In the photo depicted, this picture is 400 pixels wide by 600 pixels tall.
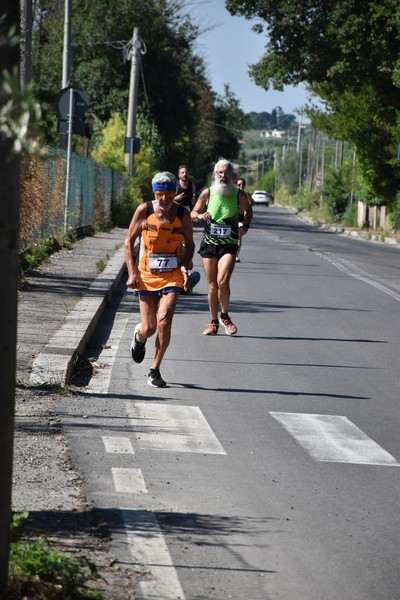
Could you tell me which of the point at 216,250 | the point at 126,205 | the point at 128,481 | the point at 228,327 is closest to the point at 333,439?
the point at 128,481

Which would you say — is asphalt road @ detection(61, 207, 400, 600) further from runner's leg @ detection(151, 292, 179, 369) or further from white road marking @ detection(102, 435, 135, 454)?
runner's leg @ detection(151, 292, 179, 369)

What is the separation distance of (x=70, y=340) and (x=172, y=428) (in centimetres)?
318

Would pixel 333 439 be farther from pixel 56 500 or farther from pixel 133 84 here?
pixel 133 84

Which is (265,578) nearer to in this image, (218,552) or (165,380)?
(218,552)

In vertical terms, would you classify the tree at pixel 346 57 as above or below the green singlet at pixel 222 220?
above

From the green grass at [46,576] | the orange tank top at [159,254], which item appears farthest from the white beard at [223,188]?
the green grass at [46,576]

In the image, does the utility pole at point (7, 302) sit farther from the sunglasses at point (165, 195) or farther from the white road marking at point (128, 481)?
the sunglasses at point (165, 195)

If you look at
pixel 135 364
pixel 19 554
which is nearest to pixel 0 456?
pixel 19 554

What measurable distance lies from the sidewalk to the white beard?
6.31ft

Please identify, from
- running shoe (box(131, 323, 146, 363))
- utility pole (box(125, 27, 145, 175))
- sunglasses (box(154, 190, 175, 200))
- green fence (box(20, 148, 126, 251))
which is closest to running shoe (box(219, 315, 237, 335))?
green fence (box(20, 148, 126, 251))

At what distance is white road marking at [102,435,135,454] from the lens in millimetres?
7148

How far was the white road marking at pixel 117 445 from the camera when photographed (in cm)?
715

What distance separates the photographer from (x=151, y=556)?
198 inches

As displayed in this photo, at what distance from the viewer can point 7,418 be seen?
4055 mm
